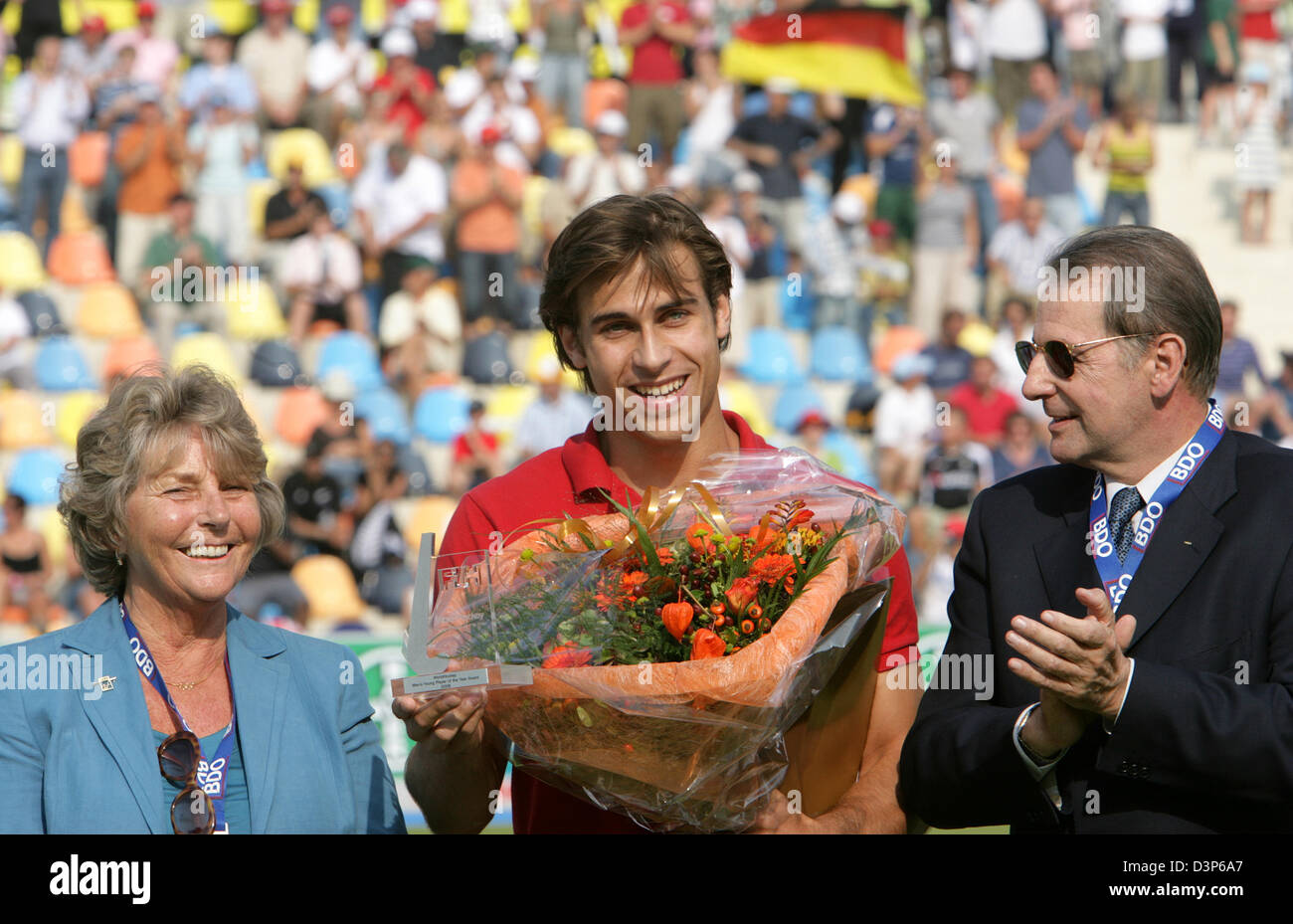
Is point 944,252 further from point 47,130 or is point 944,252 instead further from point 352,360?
point 47,130

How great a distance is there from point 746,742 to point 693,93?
12.8 m

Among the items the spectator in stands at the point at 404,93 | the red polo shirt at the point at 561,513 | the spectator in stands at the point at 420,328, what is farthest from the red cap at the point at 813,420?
the red polo shirt at the point at 561,513

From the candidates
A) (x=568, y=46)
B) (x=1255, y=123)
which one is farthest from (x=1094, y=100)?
(x=568, y=46)

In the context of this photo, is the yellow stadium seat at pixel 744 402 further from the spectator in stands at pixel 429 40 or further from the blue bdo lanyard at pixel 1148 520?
the blue bdo lanyard at pixel 1148 520

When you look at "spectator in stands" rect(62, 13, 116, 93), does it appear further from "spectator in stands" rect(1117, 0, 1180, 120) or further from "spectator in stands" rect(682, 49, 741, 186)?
"spectator in stands" rect(1117, 0, 1180, 120)

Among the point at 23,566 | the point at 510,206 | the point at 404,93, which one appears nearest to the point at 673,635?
the point at 23,566

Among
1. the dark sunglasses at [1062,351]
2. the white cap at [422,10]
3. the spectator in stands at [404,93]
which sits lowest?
the dark sunglasses at [1062,351]

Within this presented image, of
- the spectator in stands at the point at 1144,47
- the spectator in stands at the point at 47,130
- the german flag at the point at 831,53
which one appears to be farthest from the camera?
the spectator in stands at the point at 1144,47

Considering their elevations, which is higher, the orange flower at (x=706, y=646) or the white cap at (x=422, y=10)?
the white cap at (x=422, y=10)

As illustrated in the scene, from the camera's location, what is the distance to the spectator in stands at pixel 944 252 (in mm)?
13664

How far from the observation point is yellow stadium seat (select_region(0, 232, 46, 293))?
13648mm

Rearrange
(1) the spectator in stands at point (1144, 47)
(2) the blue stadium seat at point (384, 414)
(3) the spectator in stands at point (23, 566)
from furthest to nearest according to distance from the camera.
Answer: (1) the spectator in stands at point (1144, 47), (2) the blue stadium seat at point (384, 414), (3) the spectator in stands at point (23, 566)

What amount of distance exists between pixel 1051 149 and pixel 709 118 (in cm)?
315

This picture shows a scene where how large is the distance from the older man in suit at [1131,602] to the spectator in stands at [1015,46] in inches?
486
